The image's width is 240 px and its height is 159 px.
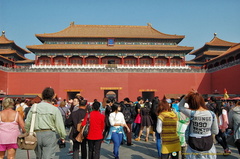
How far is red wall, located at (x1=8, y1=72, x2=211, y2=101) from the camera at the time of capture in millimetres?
20969

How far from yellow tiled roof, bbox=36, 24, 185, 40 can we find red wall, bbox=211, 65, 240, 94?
613cm

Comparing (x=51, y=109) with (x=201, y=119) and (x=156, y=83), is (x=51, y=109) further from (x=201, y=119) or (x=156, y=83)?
(x=156, y=83)

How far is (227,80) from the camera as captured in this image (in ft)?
65.7

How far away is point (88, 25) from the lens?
2661 cm

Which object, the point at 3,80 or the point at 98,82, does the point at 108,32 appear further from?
the point at 3,80

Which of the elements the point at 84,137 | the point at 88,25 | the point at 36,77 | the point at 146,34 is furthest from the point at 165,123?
the point at 88,25

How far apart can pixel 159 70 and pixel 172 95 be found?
3013 millimetres

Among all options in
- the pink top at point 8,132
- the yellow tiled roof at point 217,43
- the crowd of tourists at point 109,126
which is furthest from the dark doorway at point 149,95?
the pink top at point 8,132

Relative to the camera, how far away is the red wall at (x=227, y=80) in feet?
60.9

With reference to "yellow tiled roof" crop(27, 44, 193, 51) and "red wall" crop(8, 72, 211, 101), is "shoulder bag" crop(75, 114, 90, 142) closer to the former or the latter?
"red wall" crop(8, 72, 211, 101)

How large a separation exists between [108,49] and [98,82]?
3.97 metres

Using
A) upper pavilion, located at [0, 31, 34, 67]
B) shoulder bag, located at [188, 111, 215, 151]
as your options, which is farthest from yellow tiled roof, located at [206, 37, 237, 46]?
shoulder bag, located at [188, 111, 215, 151]

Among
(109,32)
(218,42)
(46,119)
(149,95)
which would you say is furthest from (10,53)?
(218,42)

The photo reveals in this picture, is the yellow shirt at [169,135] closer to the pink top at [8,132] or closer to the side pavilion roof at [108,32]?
the pink top at [8,132]
